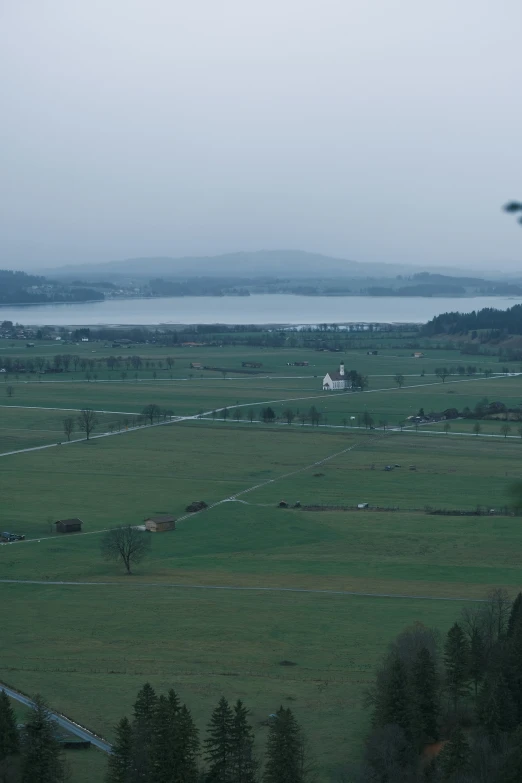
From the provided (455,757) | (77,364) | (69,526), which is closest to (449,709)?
(455,757)

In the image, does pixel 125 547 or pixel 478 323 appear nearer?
pixel 125 547

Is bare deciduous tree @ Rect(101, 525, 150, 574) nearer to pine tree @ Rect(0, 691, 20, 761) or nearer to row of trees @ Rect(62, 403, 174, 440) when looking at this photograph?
pine tree @ Rect(0, 691, 20, 761)

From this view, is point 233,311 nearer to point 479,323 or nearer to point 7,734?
point 479,323

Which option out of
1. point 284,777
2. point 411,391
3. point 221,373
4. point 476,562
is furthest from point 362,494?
point 221,373

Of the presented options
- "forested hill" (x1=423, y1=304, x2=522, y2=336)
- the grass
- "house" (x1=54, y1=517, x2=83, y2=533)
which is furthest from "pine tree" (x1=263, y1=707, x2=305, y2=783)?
"forested hill" (x1=423, y1=304, x2=522, y2=336)

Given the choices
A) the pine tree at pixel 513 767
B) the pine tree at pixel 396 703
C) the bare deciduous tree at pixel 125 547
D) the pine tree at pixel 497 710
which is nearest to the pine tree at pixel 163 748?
the pine tree at pixel 396 703

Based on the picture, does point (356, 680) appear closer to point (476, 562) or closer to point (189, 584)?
point (189, 584)
